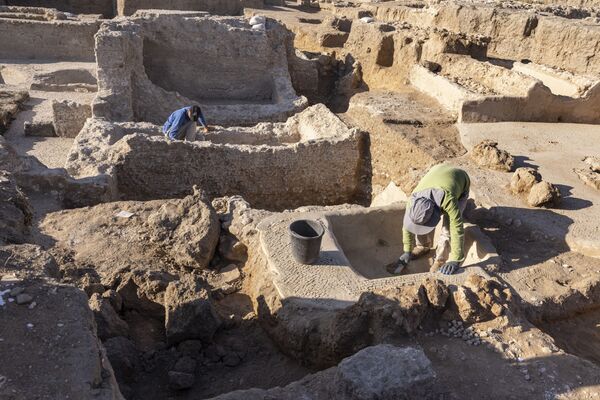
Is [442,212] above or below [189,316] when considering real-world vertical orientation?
above

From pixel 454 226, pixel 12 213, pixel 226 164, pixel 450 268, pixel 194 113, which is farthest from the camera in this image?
pixel 194 113

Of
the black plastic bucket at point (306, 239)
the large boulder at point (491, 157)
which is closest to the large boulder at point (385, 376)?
the black plastic bucket at point (306, 239)

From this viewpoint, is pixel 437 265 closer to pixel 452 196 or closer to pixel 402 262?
pixel 402 262

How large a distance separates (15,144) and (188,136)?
3942 millimetres

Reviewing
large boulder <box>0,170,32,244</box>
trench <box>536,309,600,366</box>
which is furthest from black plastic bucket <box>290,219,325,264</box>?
large boulder <box>0,170,32,244</box>

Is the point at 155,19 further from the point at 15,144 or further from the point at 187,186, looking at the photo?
the point at 187,186

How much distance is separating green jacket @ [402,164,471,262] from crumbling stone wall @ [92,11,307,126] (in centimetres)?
510

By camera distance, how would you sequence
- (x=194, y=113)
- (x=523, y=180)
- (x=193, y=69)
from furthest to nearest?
(x=193, y=69) < (x=194, y=113) < (x=523, y=180)

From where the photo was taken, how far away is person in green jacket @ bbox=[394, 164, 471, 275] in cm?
509

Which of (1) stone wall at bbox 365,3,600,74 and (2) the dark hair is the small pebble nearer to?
(2) the dark hair

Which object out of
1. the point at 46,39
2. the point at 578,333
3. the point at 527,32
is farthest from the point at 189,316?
the point at 46,39

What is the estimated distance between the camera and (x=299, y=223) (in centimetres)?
523

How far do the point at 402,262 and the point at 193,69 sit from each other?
6997 millimetres

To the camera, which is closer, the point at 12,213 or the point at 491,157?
the point at 12,213
